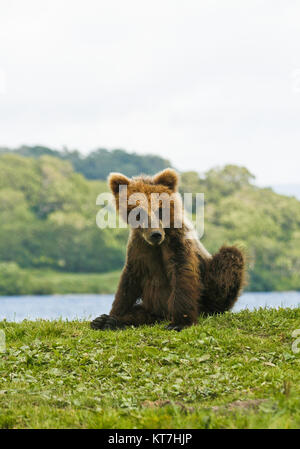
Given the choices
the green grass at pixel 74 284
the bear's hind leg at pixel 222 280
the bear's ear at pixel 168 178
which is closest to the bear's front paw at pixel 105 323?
the bear's hind leg at pixel 222 280

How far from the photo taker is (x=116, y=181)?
8.16 m

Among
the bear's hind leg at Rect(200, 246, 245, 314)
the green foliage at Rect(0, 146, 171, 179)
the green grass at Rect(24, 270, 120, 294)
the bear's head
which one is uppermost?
the green foliage at Rect(0, 146, 171, 179)

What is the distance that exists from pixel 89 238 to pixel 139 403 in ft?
193

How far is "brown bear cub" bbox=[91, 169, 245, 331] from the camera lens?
786cm

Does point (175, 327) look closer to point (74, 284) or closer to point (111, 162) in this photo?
point (74, 284)

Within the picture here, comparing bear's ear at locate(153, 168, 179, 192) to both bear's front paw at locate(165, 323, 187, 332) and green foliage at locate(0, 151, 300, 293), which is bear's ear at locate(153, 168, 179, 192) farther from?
green foliage at locate(0, 151, 300, 293)

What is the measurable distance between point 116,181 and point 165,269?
1.36 m

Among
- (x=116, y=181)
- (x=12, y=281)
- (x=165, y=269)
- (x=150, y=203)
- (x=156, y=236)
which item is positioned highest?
(x=116, y=181)

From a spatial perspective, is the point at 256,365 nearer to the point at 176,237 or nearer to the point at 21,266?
the point at 176,237

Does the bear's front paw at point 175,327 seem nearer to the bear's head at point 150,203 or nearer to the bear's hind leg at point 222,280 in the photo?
the bear's hind leg at point 222,280

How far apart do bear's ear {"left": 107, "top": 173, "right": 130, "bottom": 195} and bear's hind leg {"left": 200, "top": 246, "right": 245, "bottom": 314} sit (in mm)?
1704

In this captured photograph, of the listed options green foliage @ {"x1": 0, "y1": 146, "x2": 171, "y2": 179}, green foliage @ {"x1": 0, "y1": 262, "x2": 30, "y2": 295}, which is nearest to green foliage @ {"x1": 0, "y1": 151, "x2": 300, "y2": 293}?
green foliage @ {"x1": 0, "y1": 262, "x2": 30, "y2": 295}

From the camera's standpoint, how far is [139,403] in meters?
5.38

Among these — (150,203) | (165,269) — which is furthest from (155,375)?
(150,203)
